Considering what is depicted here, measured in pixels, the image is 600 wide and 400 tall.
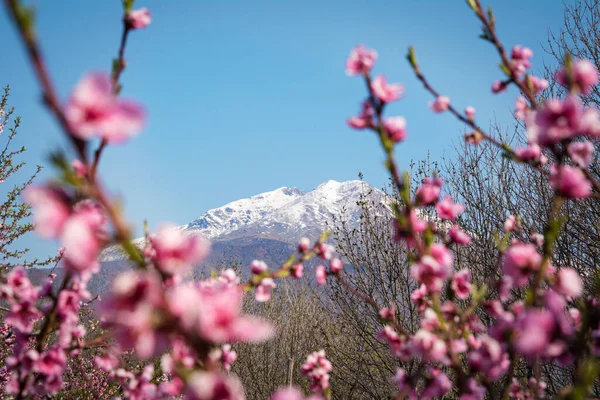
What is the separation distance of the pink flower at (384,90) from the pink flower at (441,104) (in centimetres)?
50

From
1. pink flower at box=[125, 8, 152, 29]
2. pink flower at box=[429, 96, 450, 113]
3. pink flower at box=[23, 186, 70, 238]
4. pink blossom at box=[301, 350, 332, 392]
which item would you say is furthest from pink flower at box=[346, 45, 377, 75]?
pink blossom at box=[301, 350, 332, 392]

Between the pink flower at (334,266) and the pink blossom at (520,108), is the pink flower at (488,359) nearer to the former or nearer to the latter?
the pink flower at (334,266)

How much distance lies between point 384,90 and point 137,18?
0.74m

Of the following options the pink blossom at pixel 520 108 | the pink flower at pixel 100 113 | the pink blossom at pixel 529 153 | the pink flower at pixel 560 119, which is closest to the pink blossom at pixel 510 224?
the pink blossom at pixel 529 153

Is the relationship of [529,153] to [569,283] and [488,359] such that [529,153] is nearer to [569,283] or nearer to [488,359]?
[569,283]

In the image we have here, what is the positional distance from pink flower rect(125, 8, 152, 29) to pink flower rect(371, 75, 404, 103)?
27.1 inches

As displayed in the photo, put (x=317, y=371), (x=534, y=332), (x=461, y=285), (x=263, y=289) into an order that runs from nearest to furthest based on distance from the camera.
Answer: (x=534, y=332) → (x=461, y=285) → (x=263, y=289) → (x=317, y=371)

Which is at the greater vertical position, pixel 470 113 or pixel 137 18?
pixel 137 18

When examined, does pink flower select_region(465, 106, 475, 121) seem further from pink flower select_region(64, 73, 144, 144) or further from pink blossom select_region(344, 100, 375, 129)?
pink flower select_region(64, 73, 144, 144)

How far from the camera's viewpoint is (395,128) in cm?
115

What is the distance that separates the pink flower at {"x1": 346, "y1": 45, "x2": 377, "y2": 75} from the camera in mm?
1244

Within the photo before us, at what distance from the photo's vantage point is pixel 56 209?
0.67 m

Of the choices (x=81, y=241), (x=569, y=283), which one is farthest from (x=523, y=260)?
(x=81, y=241)

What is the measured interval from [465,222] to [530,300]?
652 cm
